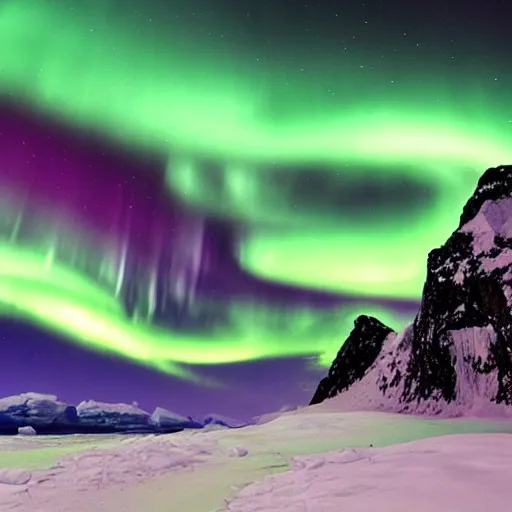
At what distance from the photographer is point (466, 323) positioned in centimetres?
5434

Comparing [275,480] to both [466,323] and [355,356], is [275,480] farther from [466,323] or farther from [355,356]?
[355,356]

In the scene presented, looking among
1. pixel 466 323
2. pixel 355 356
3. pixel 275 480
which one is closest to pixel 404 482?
pixel 275 480

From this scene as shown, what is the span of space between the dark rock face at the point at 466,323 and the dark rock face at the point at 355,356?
26.0 m

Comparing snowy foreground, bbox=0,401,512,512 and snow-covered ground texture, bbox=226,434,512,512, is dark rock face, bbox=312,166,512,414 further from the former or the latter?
snow-covered ground texture, bbox=226,434,512,512

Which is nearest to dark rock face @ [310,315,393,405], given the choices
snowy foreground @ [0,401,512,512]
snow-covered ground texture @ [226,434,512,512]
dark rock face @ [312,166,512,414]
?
dark rock face @ [312,166,512,414]

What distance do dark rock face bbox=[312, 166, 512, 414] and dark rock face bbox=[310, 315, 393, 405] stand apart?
25987 mm

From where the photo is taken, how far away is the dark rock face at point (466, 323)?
47.4m

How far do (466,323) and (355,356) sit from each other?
4832 cm

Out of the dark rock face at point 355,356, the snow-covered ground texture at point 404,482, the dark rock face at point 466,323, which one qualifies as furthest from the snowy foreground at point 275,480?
the dark rock face at point 355,356

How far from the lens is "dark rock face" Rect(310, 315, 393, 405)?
3851 inches

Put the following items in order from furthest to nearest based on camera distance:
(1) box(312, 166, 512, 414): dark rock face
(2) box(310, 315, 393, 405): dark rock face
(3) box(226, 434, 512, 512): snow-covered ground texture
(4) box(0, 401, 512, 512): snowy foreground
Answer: (2) box(310, 315, 393, 405): dark rock face
(1) box(312, 166, 512, 414): dark rock face
(4) box(0, 401, 512, 512): snowy foreground
(3) box(226, 434, 512, 512): snow-covered ground texture

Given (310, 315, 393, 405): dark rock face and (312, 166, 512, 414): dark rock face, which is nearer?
(312, 166, 512, 414): dark rock face

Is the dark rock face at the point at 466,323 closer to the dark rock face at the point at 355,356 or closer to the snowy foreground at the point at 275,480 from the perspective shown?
the dark rock face at the point at 355,356

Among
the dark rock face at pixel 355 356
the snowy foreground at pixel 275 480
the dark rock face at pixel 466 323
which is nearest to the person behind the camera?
the snowy foreground at pixel 275 480
